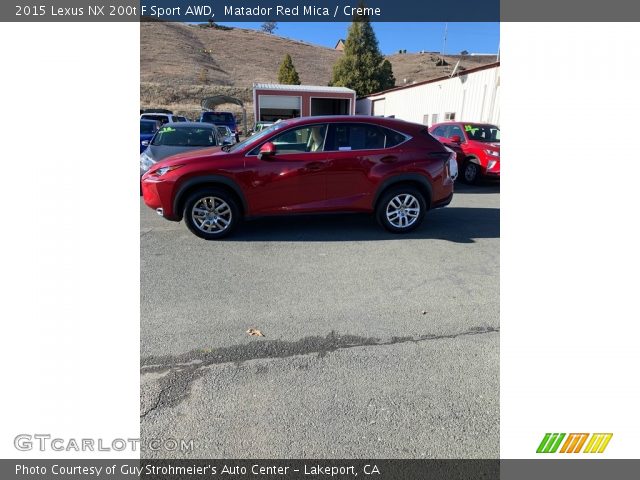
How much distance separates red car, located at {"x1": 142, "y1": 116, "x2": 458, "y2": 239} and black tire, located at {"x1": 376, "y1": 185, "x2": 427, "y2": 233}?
15 mm

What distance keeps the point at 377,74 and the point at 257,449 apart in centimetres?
4141

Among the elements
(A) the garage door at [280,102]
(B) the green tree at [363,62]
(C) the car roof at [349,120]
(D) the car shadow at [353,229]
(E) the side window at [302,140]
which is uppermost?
(B) the green tree at [363,62]

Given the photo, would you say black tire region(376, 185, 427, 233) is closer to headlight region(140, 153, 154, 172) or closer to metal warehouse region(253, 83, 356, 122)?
headlight region(140, 153, 154, 172)

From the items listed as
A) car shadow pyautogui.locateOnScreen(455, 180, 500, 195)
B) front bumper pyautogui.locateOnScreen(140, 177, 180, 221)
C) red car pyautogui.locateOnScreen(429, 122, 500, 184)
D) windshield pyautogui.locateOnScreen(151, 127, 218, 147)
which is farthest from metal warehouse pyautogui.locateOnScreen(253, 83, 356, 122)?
front bumper pyautogui.locateOnScreen(140, 177, 180, 221)

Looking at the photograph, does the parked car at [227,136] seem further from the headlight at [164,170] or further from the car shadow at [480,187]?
the car shadow at [480,187]

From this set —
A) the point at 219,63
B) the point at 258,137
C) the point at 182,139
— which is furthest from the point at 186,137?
the point at 219,63

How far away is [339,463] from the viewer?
196cm

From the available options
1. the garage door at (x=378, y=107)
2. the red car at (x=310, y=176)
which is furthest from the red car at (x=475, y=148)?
the garage door at (x=378, y=107)

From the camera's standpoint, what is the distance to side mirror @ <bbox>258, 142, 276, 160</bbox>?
16.6 feet

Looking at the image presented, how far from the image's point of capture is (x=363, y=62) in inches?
1519

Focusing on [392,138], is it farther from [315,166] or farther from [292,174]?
[292,174]

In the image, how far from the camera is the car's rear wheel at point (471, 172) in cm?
998
